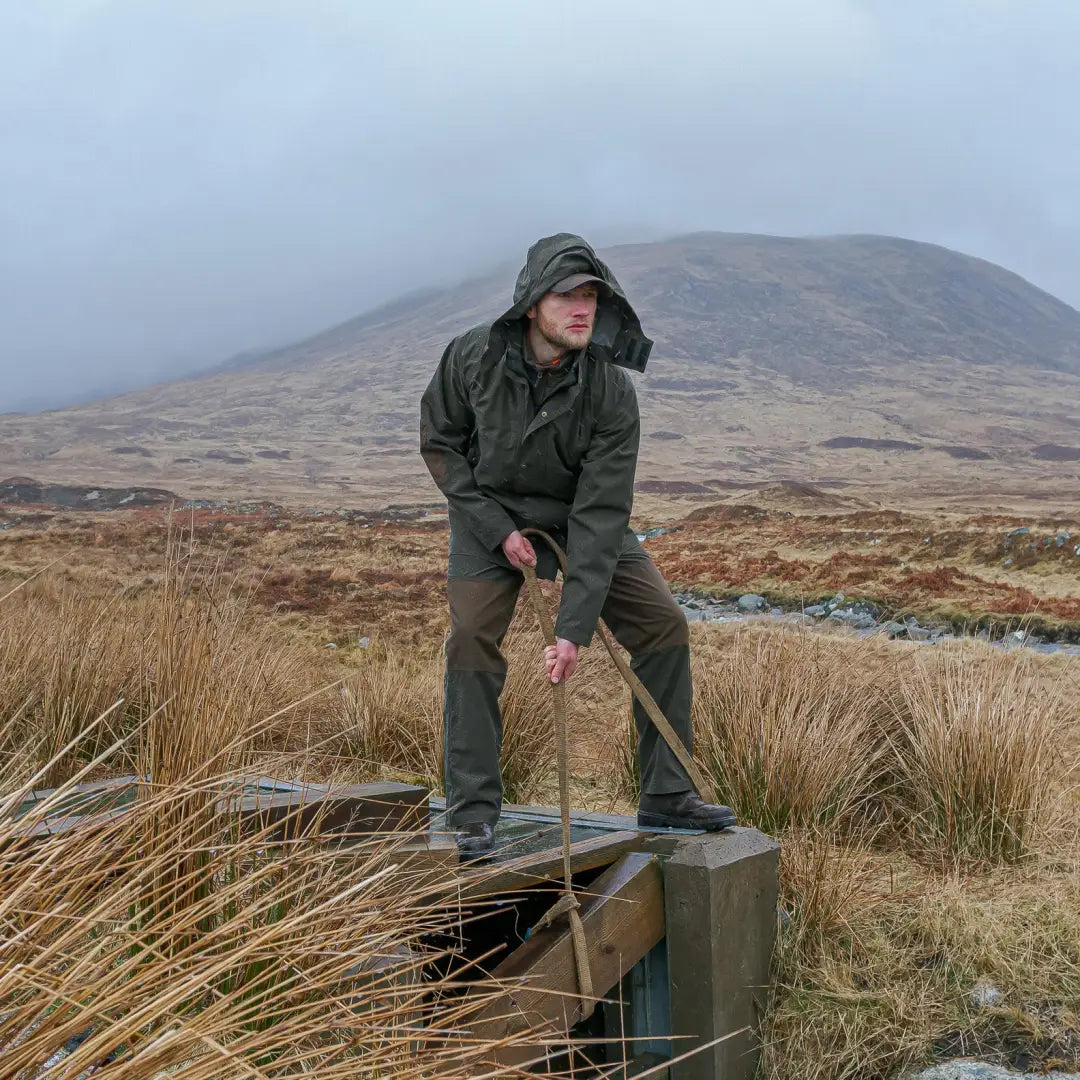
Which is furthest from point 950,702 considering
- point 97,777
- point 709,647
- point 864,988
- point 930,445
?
point 930,445

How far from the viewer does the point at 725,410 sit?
12812 cm

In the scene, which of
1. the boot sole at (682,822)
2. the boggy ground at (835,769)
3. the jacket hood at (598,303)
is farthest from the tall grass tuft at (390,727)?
the jacket hood at (598,303)

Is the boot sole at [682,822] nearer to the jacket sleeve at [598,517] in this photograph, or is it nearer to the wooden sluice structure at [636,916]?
the wooden sluice structure at [636,916]

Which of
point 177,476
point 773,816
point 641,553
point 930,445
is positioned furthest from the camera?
point 930,445

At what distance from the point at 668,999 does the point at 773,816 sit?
138cm

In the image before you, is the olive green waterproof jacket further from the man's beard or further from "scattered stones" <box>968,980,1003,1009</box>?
"scattered stones" <box>968,980,1003,1009</box>

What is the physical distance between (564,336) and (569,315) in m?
0.07

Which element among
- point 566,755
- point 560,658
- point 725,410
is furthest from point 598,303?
point 725,410

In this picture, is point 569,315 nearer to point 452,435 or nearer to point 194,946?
point 452,435

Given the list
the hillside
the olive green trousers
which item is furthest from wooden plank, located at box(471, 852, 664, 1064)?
A: the hillside

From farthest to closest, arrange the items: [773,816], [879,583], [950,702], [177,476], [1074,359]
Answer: [1074,359] < [177,476] < [879,583] < [950,702] < [773,816]

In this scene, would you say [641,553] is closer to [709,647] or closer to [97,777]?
[97,777]

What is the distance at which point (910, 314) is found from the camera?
608 ft

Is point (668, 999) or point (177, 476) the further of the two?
point (177, 476)
